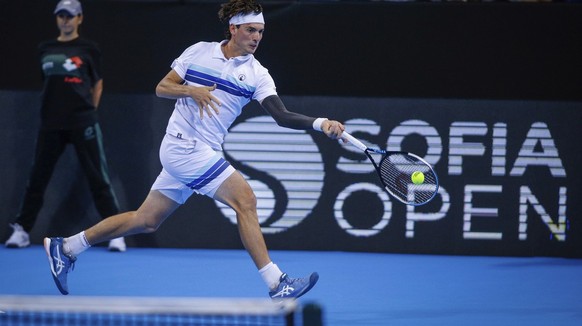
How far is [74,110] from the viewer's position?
757 centimetres

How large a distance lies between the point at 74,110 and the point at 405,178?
2.85 metres

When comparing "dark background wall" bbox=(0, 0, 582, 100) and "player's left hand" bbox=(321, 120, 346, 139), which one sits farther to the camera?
"dark background wall" bbox=(0, 0, 582, 100)

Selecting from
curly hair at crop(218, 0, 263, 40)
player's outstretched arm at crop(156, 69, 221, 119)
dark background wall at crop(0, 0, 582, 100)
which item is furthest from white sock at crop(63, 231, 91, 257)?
dark background wall at crop(0, 0, 582, 100)

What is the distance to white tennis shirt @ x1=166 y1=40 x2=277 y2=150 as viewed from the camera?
5609mm

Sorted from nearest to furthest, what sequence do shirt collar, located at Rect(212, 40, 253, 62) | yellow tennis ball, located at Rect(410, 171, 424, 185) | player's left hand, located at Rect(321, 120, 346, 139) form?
player's left hand, located at Rect(321, 120, 346, 139), shirt collar, located at Rect(212, 40, 253, 62), yellow tennis ball, located at Rect(410, 171, 424, 185)

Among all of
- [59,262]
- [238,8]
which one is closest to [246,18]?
[238,8]

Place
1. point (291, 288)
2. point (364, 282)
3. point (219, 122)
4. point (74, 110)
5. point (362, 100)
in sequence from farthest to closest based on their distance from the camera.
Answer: point (362, 100) < point (74, 110) < point (364, 282) < point (219, 122) < point (291, 288)

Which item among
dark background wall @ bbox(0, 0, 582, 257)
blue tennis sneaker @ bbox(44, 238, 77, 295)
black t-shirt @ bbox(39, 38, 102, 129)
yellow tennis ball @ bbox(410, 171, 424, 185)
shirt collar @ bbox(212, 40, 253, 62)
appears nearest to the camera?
shirt collar @ bbox(212, 40, 253, 62)

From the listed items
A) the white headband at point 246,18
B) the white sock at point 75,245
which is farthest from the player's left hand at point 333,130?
the white sock at point 75,245

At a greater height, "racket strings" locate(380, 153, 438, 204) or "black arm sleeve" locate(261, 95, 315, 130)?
"black arm sleeve" locate(261, 95, 315, 130)

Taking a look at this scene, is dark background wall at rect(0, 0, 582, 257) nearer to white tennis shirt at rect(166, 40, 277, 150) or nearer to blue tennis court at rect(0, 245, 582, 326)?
blue tennis court at rect(0, 245, 582, 326)

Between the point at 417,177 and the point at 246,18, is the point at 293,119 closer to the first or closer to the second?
the point at 246,18

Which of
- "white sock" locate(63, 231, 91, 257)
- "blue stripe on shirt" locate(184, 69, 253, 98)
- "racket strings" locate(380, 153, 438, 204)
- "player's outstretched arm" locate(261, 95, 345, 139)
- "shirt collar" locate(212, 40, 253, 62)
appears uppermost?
"shirt collar" locate(212, 40, 253, 62)

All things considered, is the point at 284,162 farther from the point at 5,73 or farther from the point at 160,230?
the point at 5,73
